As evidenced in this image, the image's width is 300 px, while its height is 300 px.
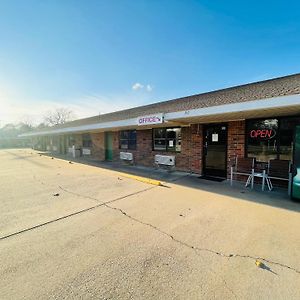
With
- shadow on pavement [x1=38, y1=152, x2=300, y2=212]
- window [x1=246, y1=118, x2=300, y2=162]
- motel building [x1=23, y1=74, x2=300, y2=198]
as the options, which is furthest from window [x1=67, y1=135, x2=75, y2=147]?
window [x1=246, y1=118, x2=300, y2=162]

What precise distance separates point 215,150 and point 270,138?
6.67ft

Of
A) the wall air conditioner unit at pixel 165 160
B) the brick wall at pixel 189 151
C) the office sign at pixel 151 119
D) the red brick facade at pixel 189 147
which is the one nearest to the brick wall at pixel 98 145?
the red brick facade at pixel 189 147

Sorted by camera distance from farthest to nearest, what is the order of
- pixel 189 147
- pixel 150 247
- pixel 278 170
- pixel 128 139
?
1. pixel 128 139
2. pixel 189 147
3. pixel 278 170
4. pixel 150 247

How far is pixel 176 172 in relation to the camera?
9102mm

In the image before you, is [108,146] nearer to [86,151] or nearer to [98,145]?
[98,145]

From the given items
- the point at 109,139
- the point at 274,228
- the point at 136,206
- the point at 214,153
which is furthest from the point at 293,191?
the point at 109,139

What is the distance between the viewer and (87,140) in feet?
55.6

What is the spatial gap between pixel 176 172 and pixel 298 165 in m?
4.88

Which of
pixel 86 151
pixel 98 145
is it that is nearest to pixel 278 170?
pixel 98 145

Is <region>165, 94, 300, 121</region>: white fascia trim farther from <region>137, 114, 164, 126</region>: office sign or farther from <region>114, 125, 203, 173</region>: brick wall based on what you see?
<region>114, 125, 203, 173</region>: brick wall

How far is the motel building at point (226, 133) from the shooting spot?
5562 millimetres

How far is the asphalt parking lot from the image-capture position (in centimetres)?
219

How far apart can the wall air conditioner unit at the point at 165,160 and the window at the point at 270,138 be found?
342 cm

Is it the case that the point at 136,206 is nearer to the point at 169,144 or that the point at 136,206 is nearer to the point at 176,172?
the point at 176,172
